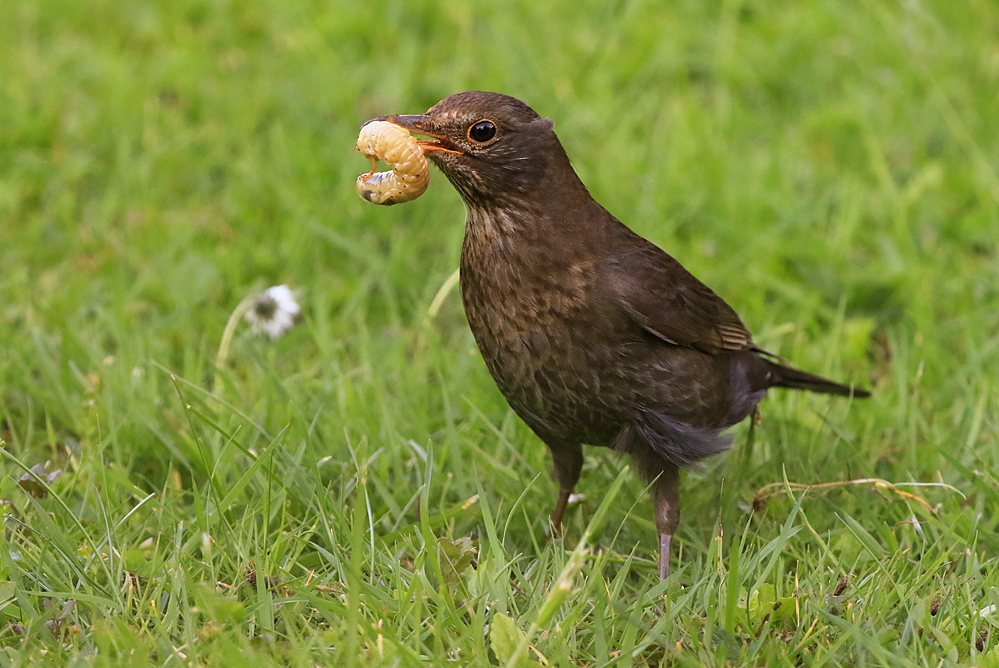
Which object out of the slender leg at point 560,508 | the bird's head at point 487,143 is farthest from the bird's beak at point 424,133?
the slender leg at point 560,508

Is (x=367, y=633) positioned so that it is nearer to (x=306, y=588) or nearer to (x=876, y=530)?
(x=306, y=588)

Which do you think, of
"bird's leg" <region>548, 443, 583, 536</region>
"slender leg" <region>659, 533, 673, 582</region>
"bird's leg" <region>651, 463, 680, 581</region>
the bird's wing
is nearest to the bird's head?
the bird's wing

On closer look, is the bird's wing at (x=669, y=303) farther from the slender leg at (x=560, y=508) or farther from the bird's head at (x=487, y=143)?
the slender leg at (x=560, y=508)

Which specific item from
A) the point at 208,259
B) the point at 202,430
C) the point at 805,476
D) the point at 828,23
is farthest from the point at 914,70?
the point at 202,430

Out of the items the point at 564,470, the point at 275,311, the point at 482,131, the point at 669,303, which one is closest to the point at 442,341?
the point at 275,311

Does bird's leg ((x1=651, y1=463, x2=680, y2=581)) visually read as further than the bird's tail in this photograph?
No

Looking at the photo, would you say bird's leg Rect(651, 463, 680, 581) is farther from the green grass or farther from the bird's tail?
the bird's tail

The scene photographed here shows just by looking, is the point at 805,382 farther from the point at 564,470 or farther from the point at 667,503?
the point at 564,470
